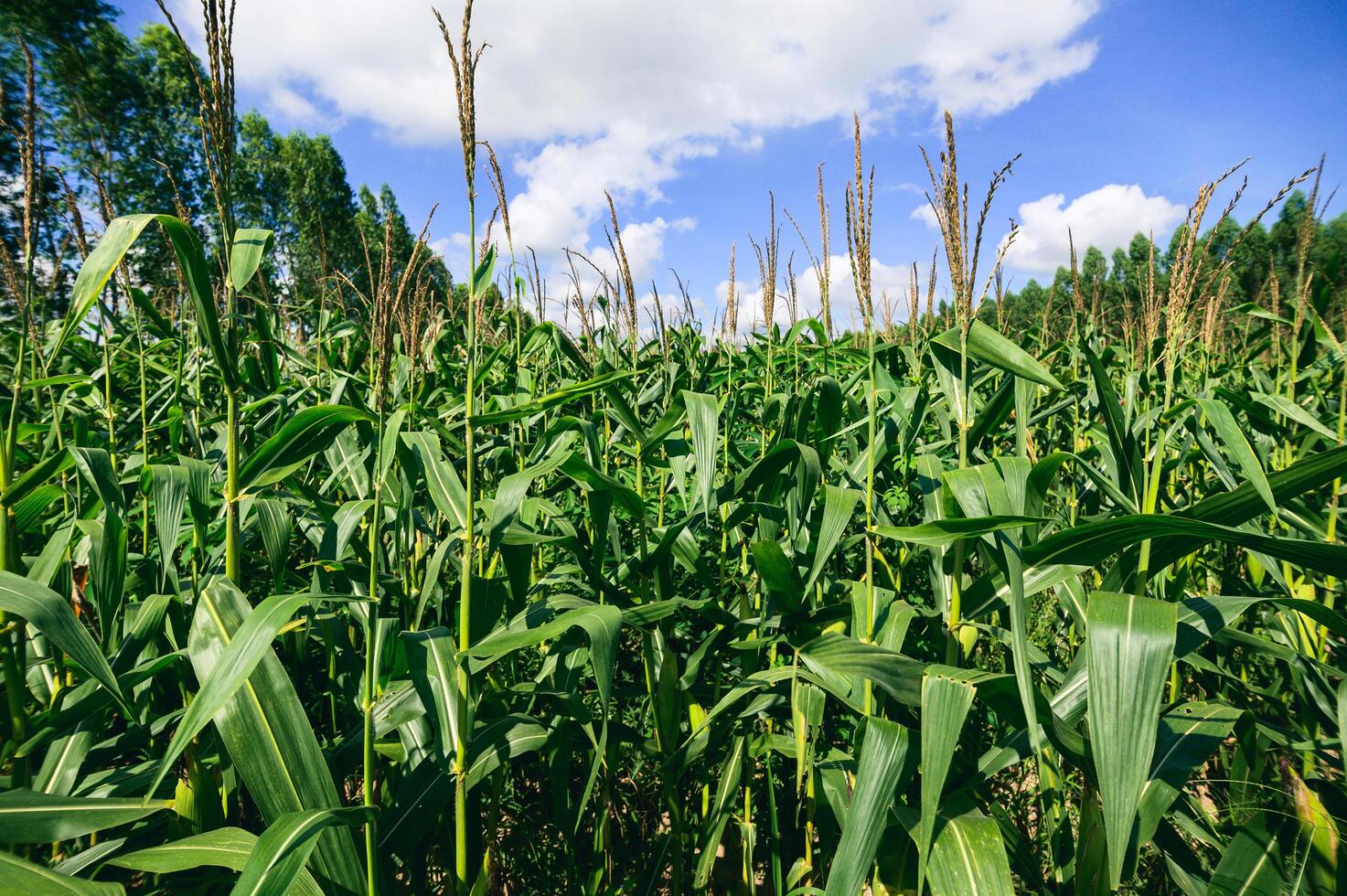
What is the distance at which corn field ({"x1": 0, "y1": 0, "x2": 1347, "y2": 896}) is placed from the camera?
1.08m

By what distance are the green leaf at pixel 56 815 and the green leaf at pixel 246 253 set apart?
3.17 feet

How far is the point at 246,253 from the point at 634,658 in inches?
80.2

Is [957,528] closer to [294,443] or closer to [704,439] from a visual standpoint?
[704,439]

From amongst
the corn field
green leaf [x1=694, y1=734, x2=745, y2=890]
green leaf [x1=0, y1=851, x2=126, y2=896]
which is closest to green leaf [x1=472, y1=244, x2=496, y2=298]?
the corn field

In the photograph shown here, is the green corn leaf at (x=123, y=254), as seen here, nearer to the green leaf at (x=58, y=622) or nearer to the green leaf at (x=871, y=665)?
the green leaf at (x=58, y=622)

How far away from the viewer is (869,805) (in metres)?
1.17

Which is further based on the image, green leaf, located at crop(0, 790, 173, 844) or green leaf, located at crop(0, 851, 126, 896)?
green leaf, located at crop(0, 790, 173, 844)

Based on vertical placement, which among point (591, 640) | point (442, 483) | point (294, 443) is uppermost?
point (294, 443)

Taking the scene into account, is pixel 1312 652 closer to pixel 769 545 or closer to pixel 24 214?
pixel 769 545

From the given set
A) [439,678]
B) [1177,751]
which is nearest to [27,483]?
[439,678]

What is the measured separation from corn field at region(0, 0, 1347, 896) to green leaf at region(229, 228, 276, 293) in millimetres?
11

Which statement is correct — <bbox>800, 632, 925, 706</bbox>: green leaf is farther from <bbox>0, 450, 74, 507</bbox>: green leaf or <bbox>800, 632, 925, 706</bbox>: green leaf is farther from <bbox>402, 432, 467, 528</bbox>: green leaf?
<bbox>0, 450, 74, 507</bbox>: green leaf

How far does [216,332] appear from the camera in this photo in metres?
1.16

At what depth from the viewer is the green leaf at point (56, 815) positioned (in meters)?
1.00
